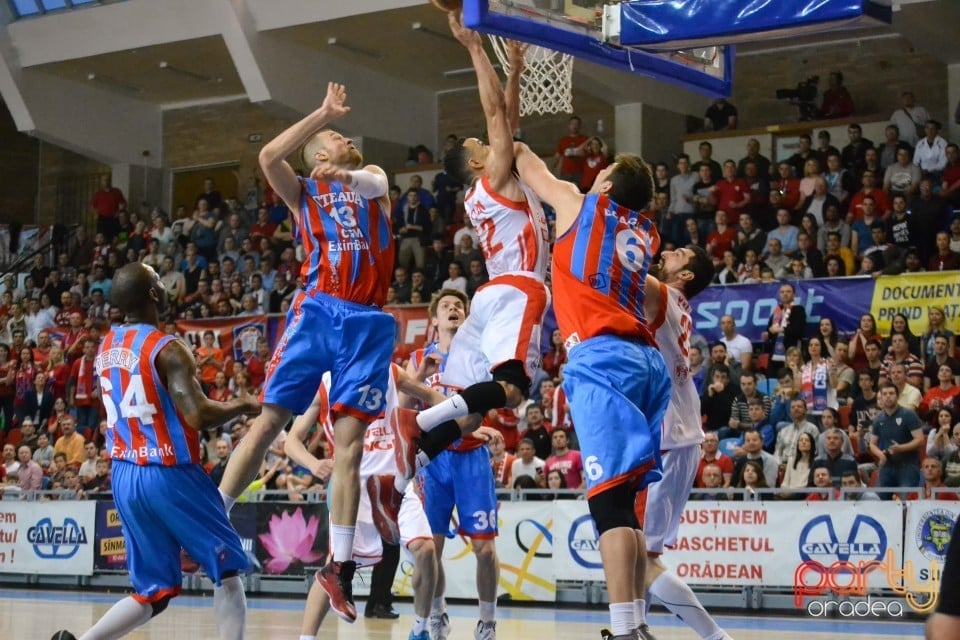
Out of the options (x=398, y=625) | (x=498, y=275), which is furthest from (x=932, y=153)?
(x=498, y=275)

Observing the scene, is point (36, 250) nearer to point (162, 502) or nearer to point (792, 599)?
point (792, 599)

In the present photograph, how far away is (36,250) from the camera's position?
29.6 meters

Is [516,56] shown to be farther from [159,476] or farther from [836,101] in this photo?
[836,101]

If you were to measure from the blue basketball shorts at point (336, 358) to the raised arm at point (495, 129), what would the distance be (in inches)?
49.9

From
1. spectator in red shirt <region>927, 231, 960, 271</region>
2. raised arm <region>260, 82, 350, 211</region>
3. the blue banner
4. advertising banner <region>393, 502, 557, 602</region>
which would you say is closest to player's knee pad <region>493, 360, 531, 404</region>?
raised arm <region>260, 82, 350, 211</region>

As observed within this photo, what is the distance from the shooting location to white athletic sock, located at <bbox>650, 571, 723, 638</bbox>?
25.6ft

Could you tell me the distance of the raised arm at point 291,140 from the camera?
7.71 metres

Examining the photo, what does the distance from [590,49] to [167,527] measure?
4.80 m

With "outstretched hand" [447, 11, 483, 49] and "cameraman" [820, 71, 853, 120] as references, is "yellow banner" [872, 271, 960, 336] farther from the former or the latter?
"outstretched hand" [447, 11, 483, 49]

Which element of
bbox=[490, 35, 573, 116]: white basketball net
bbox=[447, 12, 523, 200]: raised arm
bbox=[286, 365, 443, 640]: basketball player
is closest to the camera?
bbox=[447, 12, 523, 200]: raised arm

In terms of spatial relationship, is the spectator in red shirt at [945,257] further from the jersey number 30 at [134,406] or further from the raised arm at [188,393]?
the jersey number 30 at [134,406]

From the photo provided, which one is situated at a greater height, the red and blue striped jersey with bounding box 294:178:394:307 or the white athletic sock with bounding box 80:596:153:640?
the red and blue striped jersey with bounding box 294:178:394:307

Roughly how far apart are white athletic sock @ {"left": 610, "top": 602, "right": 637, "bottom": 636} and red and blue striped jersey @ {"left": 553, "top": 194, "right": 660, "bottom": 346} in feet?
4.49

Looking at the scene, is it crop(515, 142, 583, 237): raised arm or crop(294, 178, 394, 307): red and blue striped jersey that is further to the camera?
crop(294, 178, 394, 307): red and blue striped jersey
